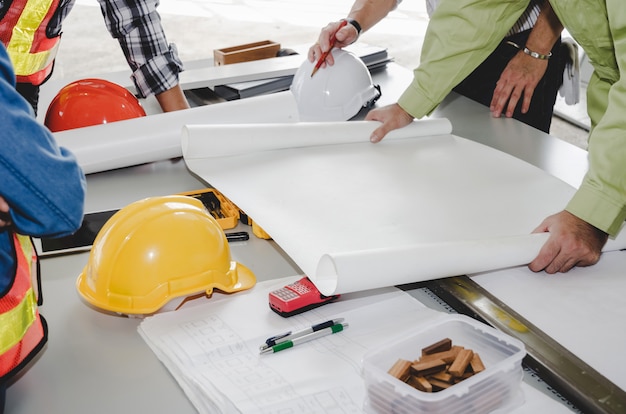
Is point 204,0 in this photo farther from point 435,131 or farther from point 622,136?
point 622,136

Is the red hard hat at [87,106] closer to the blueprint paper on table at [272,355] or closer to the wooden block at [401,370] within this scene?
the blueprint paper on table at [272,355]

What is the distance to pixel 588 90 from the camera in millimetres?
1779

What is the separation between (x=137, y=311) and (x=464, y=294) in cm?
55

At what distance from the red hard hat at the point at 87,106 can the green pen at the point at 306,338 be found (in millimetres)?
960

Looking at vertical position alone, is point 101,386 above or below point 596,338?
below

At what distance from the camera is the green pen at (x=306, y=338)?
105 cm

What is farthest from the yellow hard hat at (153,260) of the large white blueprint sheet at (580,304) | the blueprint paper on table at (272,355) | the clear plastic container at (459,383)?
the large white blueprint sheet at (580,304)

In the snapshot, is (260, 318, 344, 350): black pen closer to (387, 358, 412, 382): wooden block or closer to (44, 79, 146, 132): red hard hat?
(387, 358, 412, 382): wooden block

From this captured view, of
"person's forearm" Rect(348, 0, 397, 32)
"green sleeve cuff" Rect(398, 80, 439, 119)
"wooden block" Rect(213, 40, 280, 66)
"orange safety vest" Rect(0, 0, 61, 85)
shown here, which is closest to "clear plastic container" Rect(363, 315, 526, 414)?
"green sleeve cuff" Rect(398, 80, 439, 119)

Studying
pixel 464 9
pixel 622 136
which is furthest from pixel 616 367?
pixel 464 9

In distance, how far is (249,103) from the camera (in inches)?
72.5

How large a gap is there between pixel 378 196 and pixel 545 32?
0.94 meters

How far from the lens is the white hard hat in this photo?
1.94 metres

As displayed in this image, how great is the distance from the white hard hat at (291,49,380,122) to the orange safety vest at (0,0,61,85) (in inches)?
26.2
